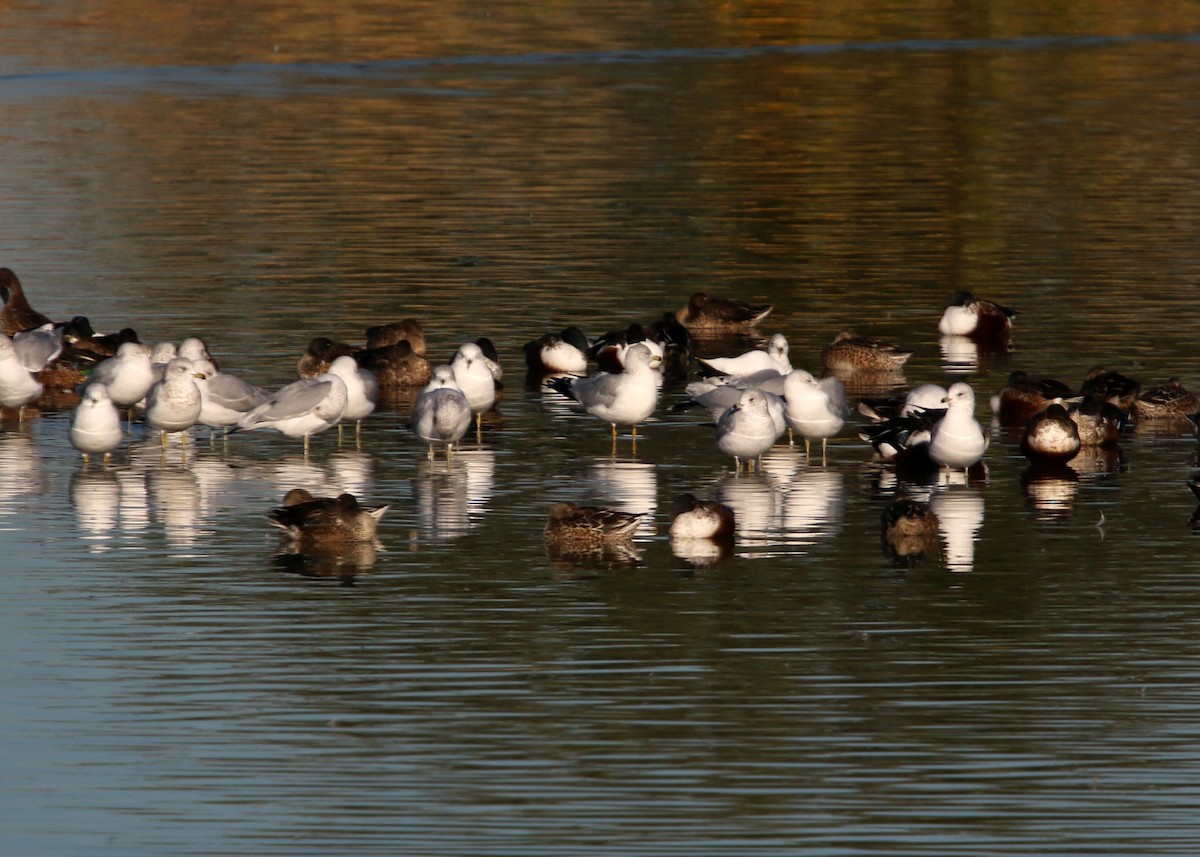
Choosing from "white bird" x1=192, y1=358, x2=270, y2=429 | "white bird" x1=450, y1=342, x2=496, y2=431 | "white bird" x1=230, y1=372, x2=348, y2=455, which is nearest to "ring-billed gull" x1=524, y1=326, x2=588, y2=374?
"white bird" x1=450, y1=342, x2=496, y2=431

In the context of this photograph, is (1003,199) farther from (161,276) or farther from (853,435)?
(853,435)

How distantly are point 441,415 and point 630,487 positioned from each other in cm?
181

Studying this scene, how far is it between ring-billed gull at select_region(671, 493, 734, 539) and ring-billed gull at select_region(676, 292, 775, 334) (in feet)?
33.2

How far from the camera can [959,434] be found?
18062 mm

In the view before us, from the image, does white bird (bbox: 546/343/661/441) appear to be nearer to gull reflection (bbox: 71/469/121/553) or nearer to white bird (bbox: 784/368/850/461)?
white bird (bbox: 784/368/850/461)

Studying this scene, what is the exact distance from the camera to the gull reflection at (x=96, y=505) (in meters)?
16.4

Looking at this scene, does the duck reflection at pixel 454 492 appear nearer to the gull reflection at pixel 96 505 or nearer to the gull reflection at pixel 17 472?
the gull reflection at pixel 96 505

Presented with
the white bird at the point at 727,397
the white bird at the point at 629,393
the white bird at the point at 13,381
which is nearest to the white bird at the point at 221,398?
the white bird at the point at 13,381

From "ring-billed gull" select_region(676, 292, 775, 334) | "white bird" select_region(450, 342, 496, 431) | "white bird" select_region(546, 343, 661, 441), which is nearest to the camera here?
"white bird" select_region(546, 343, 661, 441)

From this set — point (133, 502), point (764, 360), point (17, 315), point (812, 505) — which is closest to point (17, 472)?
point (133, 502)

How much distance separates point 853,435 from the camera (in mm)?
20531

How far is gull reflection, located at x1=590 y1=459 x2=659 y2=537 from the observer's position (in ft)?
56.2

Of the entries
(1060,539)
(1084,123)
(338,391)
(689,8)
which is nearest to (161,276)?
(338,391)

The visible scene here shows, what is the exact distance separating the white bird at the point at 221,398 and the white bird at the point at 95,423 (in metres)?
1.01
